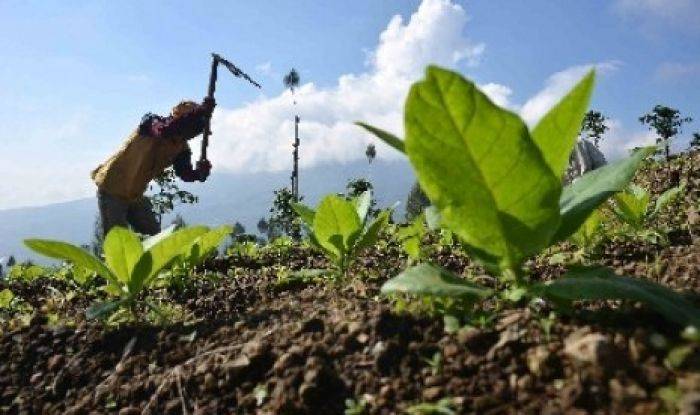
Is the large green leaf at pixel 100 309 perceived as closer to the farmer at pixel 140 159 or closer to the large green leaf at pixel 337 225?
the large green leaf at pixel 337 225

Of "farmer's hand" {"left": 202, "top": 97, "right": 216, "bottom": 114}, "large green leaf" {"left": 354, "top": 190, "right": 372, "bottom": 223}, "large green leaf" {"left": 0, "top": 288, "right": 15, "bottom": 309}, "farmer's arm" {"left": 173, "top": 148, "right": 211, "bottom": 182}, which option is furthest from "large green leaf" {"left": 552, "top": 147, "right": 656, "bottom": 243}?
"farmer's hand" {"left": 202, "top": 97, "right": 216, "bottom": 114}

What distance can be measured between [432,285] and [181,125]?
881cm

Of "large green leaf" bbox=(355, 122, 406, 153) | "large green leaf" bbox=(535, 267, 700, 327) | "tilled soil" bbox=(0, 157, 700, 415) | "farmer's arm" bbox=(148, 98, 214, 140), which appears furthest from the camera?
"farmer's arm" bbox=(148, 98, 214, 140)

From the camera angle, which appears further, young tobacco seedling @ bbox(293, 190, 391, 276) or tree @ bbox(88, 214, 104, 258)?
tree @ bbox(88, 214, 104, 258)

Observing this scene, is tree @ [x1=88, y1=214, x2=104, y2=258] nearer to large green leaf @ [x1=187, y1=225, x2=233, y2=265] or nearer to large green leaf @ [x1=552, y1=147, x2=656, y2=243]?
large green leaf @ [x1=187, y1=225, x2=233, y2=265]

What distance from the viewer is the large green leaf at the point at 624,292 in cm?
144

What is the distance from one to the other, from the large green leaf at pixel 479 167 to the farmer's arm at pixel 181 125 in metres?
8.59

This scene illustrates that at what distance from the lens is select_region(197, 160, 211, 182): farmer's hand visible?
35.8ft

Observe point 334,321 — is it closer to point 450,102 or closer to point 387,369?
point 387,369

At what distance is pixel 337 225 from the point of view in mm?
3123

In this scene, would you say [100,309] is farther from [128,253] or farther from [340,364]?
[340,364]

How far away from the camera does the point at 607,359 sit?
1.33 m

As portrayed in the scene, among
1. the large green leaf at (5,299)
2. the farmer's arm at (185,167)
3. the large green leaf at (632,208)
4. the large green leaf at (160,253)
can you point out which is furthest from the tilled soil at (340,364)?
the farmer's arm at (185,167)

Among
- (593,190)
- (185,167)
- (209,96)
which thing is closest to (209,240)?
(593,190)
